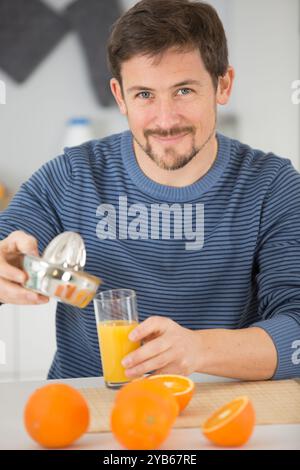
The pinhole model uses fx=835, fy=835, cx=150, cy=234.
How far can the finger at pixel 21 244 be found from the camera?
1271 millimetres

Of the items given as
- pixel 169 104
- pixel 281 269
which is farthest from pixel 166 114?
pixel 281 269

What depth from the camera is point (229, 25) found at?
3127 millimetres

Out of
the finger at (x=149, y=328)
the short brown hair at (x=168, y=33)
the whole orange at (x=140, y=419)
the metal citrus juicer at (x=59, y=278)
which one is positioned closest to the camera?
the whole orange at (x=140, y=419)

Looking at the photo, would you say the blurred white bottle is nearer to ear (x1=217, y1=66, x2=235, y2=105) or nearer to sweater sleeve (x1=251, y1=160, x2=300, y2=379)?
ear (x1=217, y1=66, x2=235, y2=105)

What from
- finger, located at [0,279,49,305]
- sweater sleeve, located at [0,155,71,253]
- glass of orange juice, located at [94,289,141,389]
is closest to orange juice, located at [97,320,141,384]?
glass of orange juice, located at [94,289,141,389]

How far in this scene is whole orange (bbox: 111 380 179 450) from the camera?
38.1 inches

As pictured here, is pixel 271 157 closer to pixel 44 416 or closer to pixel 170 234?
pixel 170 234

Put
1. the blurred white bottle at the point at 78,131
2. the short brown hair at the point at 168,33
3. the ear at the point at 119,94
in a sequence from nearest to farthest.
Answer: the short brown hair at the point at 168,33, the ear at the point at 119,94, the blurred white bottle at the point at 78,131

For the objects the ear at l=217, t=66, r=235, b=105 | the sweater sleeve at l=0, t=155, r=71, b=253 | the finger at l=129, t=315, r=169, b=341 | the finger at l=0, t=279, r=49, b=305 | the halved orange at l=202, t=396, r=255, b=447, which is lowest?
the halved orange at l=202, t=396, r=255, b=447

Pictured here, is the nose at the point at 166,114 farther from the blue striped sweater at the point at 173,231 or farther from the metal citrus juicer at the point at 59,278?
the metal citrus juicer at the point at 59,278

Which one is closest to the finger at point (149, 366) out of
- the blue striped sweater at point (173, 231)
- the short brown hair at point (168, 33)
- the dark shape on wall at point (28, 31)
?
the blue striped sweater at point (173, 231)

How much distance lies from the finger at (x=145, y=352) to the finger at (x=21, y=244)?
0.21 m

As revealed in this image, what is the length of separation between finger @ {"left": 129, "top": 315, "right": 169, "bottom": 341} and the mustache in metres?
0.43

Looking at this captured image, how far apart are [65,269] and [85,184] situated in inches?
21.5
